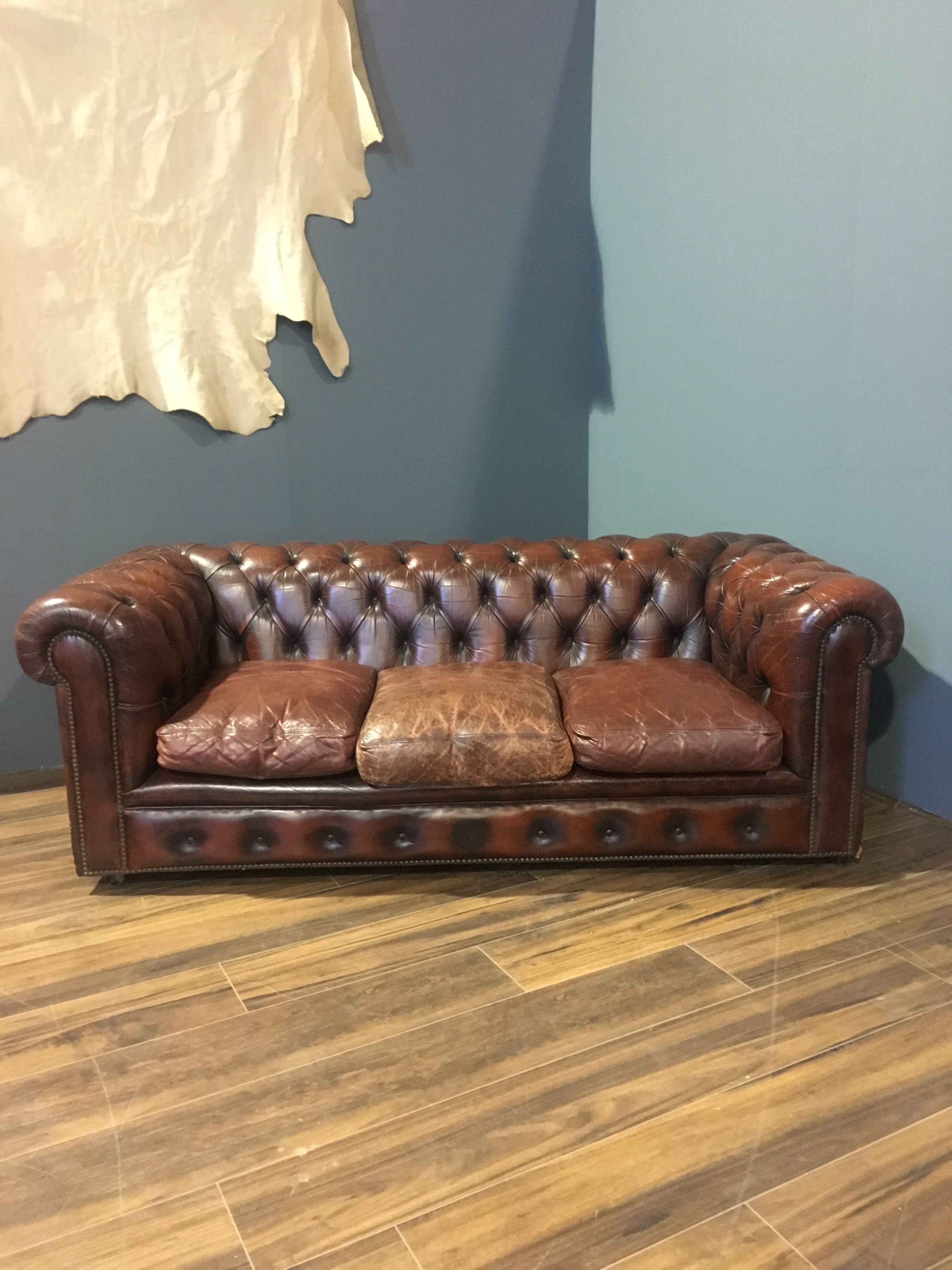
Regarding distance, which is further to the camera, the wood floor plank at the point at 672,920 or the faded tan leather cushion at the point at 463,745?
the faded tan leather cushion at the point at 463,745

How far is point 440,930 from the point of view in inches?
85.9

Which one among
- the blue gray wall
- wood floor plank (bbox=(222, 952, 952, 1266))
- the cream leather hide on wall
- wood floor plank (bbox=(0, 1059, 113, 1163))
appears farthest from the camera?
the blue gray wall

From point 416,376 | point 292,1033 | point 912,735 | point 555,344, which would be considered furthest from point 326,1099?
point 555,344

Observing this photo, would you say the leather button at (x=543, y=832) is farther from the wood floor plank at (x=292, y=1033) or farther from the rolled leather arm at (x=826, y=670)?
the rolled leather arm at (x=826, y=670)

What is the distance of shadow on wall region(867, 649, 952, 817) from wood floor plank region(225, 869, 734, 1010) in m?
0.69

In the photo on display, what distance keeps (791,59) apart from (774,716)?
6.34 ft

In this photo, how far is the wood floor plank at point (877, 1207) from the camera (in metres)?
1.34

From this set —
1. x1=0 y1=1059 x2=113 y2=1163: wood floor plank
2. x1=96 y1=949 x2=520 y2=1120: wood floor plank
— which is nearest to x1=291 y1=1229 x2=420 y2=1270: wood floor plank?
x1=0 y1=1059 x2=113 y2=1163: wood floor plank

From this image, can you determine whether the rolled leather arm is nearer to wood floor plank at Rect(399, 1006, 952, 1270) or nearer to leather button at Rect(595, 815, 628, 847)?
leather button at Rect(595, 815, 628, 847)

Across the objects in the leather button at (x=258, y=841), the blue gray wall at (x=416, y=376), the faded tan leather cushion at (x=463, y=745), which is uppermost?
the blue gray wall at (x=416, y=376)

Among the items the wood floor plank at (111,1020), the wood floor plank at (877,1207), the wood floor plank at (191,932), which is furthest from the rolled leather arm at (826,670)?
the wood floor plank at (111,1020)

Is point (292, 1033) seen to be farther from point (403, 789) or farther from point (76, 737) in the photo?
point (76, 737)

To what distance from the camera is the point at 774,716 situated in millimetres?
2352

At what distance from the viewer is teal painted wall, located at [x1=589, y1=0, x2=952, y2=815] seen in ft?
8.30
